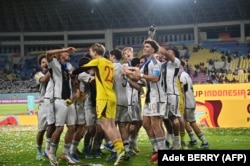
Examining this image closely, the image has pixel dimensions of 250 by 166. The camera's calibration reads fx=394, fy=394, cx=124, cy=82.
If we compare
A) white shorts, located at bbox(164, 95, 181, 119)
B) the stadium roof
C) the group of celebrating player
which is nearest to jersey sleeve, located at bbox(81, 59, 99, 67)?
the group of celebrating player

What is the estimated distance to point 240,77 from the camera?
34.2m

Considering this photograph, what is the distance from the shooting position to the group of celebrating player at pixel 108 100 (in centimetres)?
719

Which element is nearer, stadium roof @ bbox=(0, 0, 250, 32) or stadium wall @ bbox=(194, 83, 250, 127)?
stadium wall @ bbox=(194, 83, 250, 127)

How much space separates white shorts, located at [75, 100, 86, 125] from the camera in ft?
26.8

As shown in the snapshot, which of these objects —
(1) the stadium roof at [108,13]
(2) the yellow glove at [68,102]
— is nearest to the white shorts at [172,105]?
(2) the yellow glove at [68,102]

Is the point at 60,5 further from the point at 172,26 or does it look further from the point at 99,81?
the point at 99,81

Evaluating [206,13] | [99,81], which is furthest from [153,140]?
[206,13]

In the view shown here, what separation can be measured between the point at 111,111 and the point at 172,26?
134ft

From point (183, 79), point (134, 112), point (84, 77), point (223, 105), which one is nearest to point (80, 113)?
point (84, 77)

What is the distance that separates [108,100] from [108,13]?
4193 centimetres

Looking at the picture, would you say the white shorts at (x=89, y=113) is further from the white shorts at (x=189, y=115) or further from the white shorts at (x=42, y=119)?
the white shorts at (x=189, y=115)

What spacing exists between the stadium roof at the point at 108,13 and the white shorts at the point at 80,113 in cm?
3843

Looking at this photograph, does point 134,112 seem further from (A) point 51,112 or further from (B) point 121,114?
(A) point 51,112

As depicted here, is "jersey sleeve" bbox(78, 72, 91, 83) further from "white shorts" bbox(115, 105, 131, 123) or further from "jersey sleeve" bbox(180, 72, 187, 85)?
"jersey sleeve" bbox(180, 72, 187, 85)
